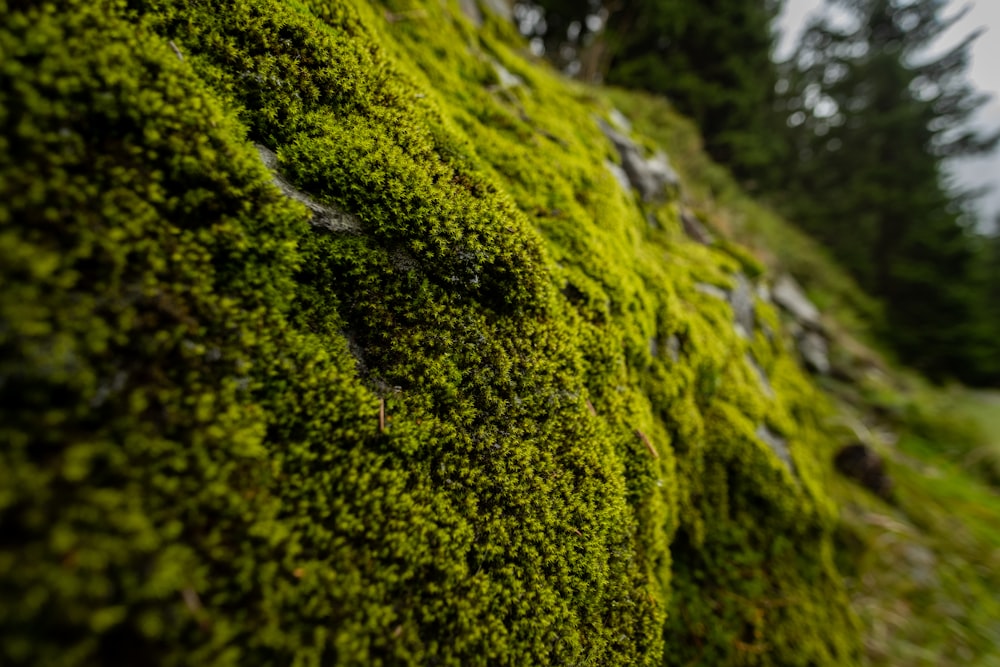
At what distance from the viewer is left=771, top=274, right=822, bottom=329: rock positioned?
8.26 m

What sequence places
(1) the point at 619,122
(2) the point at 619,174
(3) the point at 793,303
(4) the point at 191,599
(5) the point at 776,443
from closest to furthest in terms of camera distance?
(4) the point at 191,599, (5) the point at 776,443, (2) the point at 619,174, (1) the point at 619,122, (3) the point at 793,303

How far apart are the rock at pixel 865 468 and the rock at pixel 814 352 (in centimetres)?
258

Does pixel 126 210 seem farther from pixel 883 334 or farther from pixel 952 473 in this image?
pixel 883 334

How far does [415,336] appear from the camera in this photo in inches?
60.7

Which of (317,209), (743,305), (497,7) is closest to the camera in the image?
(317,209)

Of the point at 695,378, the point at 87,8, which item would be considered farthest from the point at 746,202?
the point at 87,8

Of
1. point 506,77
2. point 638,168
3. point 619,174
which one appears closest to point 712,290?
point 619,174

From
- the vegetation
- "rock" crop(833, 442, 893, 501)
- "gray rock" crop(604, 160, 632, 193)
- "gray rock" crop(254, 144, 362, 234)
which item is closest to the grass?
"rock" crop(833, 442, 893, 501)

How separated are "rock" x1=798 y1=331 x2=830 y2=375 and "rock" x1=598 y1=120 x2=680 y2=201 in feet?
16.9

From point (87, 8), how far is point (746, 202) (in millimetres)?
14877

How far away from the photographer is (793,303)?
855 centimetres

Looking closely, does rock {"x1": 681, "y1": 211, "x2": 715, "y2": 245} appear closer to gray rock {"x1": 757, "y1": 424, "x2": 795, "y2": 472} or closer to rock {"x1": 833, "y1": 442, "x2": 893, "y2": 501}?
gray rock {"x1": 757, "y1": 424, "x2": 795, "y2": 472}

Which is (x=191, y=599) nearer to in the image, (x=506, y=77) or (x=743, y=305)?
(x=506, y=77)

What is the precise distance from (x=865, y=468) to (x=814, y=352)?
128 inches
